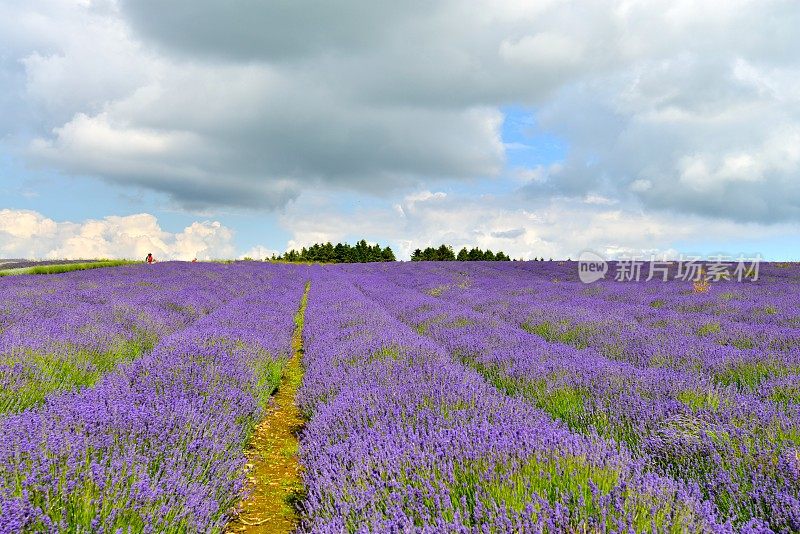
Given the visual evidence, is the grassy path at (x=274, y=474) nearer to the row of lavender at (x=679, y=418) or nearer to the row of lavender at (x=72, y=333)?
the row of lavender at (x=72, y=333)

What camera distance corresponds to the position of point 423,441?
8.16 ft

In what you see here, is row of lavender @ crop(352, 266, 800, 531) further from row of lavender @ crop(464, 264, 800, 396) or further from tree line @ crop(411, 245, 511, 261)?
tree line @ crop(411, 245, 511, 261)

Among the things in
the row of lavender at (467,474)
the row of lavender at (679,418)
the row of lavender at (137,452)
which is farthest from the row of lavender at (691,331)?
the row of lavender at (137,452)

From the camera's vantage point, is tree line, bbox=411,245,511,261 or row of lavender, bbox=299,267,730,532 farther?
tree line, bbox=411,245,511,261

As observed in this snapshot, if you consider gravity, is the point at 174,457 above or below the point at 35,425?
below

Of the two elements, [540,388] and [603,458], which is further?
[540,388]

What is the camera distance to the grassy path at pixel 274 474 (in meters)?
2.90

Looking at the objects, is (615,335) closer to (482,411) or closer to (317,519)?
(482,411)

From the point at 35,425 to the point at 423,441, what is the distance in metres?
1.95

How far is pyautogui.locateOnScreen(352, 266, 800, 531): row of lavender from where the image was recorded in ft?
7.43

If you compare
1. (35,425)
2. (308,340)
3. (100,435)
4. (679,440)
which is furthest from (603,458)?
(308,340)

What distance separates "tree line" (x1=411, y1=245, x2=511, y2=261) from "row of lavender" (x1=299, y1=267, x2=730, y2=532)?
148 feet

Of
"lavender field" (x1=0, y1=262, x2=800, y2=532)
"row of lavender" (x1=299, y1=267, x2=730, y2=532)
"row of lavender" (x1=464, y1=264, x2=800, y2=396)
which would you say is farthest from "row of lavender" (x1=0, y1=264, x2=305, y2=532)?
"row of lavender" (x1=464, y1=264, x2=800, y2=396)

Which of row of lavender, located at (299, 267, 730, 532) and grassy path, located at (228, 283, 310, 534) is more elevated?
row of lavender, located at (299, 267, 730, 532)
